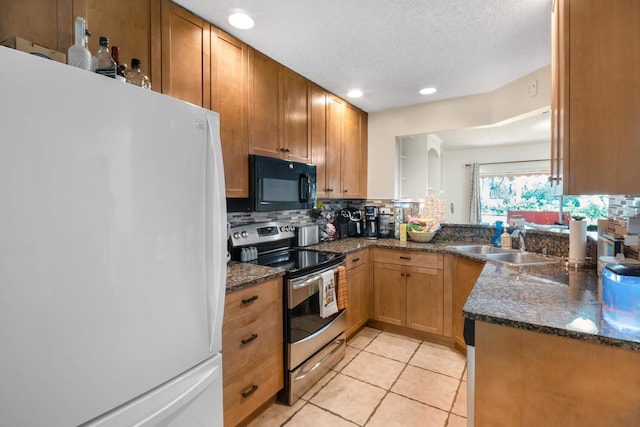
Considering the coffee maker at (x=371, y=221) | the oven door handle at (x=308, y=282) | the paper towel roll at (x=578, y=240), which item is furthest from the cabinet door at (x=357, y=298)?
the paper towel roll at (x=578, y=240)

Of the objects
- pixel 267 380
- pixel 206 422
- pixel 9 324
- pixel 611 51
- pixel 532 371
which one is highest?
pixel 611 51

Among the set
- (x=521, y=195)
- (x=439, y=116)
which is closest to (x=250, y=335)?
(x=439, y=116)

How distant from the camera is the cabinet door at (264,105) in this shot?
2.11 meters

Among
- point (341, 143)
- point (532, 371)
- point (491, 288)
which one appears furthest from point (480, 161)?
point (532, 371)

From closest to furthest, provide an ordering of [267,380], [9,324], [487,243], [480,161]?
[9,324], [267,380], [487,243], [480,161]

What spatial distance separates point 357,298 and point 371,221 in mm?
947

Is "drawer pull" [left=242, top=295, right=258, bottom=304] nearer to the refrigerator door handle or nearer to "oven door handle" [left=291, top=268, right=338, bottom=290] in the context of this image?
"oven door handle" [left=291, top=268, right=338, bottom=290]

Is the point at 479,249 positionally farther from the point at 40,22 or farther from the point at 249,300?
the point at 40,22

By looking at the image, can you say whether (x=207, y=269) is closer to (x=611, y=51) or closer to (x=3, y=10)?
(x=3, y=10)

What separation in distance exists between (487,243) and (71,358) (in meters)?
3.17

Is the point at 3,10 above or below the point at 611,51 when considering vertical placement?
above

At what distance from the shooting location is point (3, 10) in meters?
1.00

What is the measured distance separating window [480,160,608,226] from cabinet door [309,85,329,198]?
4112 mm

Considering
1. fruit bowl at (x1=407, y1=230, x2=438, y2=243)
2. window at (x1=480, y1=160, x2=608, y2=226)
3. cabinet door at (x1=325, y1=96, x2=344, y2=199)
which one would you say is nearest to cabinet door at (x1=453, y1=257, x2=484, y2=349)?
fruit bowl at (x1=407, y1=230, x2=438, y2=243)
